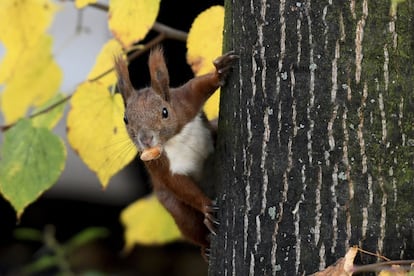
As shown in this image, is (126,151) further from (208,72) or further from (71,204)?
(71,204)

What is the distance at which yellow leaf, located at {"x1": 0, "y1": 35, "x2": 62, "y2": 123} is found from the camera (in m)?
2.44

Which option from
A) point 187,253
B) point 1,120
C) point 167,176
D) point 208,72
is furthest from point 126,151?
point 187,253

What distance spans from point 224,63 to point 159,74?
0.91 feet

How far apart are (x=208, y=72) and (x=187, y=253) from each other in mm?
2861

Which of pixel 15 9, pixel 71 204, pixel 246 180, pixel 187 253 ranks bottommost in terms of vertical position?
pixel 187 253

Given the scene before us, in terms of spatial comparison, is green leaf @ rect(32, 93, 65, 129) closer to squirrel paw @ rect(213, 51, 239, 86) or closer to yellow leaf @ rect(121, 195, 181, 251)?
squirrel paw @ rect(213, 51, 239, 86)

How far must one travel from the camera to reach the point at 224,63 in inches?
70.2

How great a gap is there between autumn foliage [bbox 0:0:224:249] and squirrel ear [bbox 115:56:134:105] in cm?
5

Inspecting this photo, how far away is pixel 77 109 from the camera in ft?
7.18

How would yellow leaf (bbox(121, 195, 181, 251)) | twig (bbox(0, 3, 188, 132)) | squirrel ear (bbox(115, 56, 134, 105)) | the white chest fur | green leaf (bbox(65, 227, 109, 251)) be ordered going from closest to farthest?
squirrel ear (bbox(115, 56, 134, 105)), the white chest fur, twig (bbox(0, 3, 188, 132)), yellow leaf (bbox(121, 195, 181, 251)), green leaf (bbox(65, 227, 109, 251))

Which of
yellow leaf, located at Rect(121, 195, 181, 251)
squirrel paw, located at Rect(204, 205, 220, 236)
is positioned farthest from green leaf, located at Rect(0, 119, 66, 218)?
yellow leaf, located at Rect(121, 195, 181, 251)

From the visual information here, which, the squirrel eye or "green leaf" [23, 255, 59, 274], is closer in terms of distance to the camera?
the squirrel eye

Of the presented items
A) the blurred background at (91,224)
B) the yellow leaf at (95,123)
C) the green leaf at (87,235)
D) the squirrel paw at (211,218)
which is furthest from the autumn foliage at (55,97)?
the blurred background at (91,224)

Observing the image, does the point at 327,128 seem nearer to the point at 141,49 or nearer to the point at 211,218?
the point at 211,218
